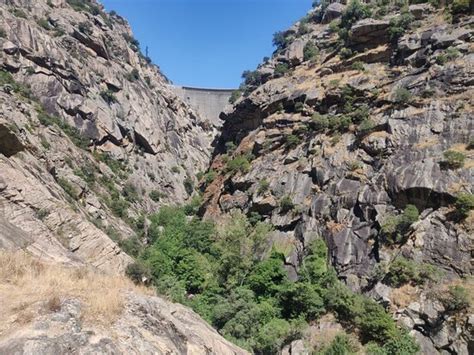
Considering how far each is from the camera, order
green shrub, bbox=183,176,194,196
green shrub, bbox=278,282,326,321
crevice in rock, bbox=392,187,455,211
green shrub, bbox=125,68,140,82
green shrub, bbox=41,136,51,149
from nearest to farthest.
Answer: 1. green shrub, bbox=278,282,326,321
2. crevice in rock, bbox=392,187,455,211
3. green shrub, bbox=41,136,51,149
4. green shrub, bbox=183,176,194,196
5. green shrub, bbox=125,68,140,82

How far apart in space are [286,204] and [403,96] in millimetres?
12890

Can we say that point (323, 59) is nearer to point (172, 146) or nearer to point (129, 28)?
point (172, 146)

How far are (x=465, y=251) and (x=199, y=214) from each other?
28232mm

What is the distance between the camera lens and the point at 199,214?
1778 inches

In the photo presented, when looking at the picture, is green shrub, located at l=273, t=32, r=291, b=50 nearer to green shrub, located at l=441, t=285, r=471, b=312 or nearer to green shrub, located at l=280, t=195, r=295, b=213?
green shrub, located at l=280, t=195, r=295, b=213

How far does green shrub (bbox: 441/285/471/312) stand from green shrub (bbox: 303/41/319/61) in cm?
3471

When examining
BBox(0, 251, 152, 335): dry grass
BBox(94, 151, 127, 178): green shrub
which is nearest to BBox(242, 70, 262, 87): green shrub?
BBox(94, 151, 127, 178): green shrub

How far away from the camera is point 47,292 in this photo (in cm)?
656

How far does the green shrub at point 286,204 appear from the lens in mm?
33406

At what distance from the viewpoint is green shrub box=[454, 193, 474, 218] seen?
23.6m

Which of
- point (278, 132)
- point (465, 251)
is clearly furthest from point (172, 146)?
point (465, 251)

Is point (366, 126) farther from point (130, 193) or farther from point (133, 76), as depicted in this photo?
point (133, 76)

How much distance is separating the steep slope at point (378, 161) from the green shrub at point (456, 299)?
0.10m

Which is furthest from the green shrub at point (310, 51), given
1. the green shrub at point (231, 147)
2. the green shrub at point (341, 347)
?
the green shrub at point (341, 347)
